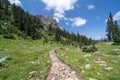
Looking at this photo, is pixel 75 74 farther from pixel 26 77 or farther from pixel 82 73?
pixel 26 77

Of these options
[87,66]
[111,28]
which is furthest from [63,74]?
[111,28]

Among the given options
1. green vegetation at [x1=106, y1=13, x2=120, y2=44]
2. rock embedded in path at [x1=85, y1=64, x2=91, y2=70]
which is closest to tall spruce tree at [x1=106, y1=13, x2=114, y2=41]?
green vegetation at [x1=106, y1=13, x2=120, y2=44]

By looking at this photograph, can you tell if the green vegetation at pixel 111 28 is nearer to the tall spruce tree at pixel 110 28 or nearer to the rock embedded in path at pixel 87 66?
the tall spruce tree at pixel 110 28

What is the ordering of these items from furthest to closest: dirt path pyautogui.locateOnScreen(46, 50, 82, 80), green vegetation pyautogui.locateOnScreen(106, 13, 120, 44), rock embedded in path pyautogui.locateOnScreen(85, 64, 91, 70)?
green vegetation pyautogui.locateOnScreen(106, 13, 120, 44) → rock embedded in path pyautogui.locateOnScreen(85, 64, 91, 70) → dirt path pyautogui.locateOnScreen(46, 50, 82, 80)

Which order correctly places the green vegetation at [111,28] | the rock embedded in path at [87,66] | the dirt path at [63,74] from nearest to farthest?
the dirt path at [63,74], the rock embedded in path at [87,66], the green vegetation at [111,28]

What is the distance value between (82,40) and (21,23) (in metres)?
74.2

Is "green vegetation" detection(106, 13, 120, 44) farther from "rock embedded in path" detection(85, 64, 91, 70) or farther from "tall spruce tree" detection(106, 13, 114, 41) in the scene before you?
"rock embedded in path" detection(85, 64, 91, 70)

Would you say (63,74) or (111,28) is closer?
(63,74)

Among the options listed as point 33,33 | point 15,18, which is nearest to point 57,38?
point 33,33

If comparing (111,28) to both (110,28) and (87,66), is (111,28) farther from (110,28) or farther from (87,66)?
(87,66)

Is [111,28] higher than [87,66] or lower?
higher

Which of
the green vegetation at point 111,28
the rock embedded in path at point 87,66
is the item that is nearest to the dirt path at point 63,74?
the rock embedded in path at point 87,66

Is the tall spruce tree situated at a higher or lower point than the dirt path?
higher

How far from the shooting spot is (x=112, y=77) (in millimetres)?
20094
